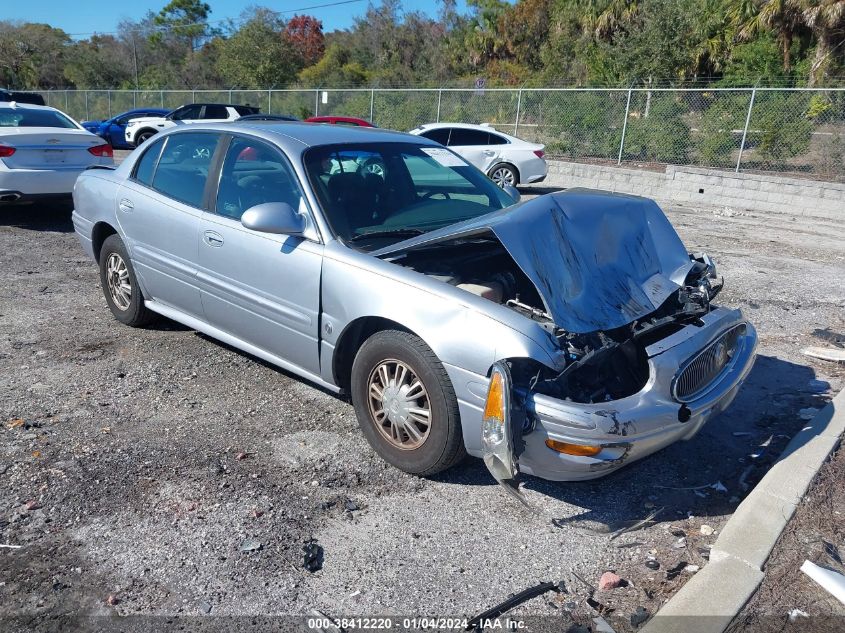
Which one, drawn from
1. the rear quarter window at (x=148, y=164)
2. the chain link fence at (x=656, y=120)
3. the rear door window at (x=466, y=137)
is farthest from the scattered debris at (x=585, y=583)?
the chain link fence at (x=656, y=120)

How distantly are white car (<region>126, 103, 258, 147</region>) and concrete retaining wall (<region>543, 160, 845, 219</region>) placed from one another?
10.1 metres

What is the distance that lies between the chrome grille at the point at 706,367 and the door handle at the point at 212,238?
2.82 meters

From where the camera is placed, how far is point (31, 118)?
10.1 m

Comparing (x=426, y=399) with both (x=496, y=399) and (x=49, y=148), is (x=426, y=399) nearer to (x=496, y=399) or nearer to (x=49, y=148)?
(x=496, y=399)

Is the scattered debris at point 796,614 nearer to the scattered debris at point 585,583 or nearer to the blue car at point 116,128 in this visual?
the scattered debris at point 585,583

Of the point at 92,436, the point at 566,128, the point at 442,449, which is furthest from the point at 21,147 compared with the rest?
the point at 566,128

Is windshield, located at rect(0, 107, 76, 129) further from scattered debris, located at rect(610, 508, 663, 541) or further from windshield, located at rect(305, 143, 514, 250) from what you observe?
scattered debris, located at rect(610, 508, 663, 541)

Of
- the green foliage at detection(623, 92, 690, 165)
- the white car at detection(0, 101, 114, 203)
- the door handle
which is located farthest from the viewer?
the green foliage at detection(623, 92, 690, 165)

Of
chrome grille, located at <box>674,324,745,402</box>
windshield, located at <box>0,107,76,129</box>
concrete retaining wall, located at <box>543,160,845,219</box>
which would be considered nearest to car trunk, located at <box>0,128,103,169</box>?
windshield, located at <box>0,107,76,129</box>

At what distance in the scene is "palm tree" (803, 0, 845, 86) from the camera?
20228 mm

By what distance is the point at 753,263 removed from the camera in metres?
9.04

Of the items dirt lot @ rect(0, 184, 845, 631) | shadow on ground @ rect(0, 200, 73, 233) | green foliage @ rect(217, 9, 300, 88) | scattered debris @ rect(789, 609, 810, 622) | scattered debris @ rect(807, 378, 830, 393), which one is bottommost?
shadow on ground @ rect(0, 200, 73, 233)

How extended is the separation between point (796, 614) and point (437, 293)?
198 cm

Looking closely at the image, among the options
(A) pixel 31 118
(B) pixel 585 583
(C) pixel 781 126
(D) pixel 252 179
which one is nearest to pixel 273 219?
(D) pixel 252 179
